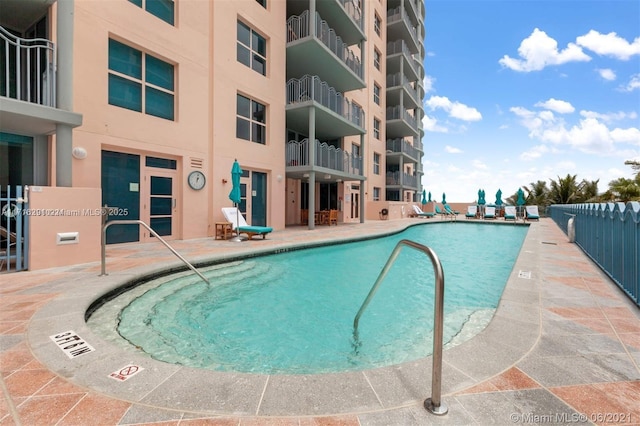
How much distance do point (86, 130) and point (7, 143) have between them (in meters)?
1.56

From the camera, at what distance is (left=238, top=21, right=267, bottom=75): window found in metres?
11.5

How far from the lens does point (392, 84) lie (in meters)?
26.1

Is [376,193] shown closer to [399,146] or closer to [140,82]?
[399,146]

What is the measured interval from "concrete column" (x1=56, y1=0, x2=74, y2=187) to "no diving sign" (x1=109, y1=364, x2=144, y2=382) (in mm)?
5530

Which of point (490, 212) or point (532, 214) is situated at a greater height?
point (490, 212)

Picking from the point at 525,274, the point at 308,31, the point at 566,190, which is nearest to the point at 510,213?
the point at 566,190

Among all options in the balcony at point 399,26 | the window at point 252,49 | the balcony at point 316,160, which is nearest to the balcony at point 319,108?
the balcony at point 316,160

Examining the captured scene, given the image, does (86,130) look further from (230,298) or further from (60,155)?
(230,298)

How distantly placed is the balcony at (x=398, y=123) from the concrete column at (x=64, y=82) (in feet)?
74.6

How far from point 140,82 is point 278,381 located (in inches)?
374

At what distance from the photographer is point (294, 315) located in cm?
425

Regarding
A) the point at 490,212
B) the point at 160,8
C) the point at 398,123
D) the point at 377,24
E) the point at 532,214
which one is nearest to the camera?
the point at 160,8

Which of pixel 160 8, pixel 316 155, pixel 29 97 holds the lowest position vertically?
pixel 29 97

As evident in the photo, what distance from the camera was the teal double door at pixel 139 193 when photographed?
799 centimetres
